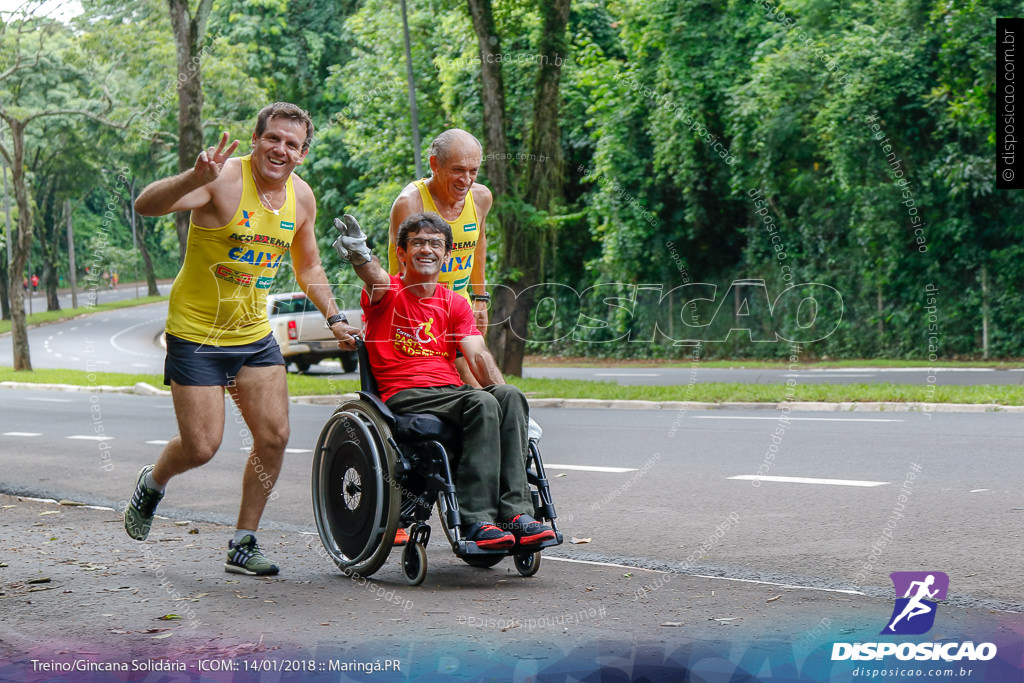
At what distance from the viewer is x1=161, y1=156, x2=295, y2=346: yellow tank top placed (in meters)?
5.37

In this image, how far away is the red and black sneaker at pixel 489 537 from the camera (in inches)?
194

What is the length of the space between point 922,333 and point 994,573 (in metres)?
20.5

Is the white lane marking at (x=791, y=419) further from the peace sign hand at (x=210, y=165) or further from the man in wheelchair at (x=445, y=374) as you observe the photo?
the peace sign hand at (x=210, y=165)

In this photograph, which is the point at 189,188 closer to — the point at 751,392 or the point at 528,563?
the point at 528,563

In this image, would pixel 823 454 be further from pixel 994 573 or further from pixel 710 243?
pixel 710 243

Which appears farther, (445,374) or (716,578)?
(445,374)

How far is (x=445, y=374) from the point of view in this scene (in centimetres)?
552

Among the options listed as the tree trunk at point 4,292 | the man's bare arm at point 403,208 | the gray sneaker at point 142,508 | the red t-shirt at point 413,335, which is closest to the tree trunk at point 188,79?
the man's bare arm at point 403,208

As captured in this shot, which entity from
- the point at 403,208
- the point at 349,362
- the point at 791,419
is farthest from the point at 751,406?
the point at 349,362

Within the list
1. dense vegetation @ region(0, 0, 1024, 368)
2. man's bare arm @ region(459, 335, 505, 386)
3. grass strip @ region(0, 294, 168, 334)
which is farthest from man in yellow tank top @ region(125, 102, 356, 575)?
grass strip @ region(0, 294, 168, 334)

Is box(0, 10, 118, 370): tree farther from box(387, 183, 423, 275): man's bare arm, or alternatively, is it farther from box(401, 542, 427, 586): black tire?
box(401, 542, 427, 586): black tire

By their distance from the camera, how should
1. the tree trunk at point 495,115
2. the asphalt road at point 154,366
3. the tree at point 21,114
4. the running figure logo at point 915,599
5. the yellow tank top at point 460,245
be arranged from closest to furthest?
the running figure logo at point 915,599 < the yellow tank top at point 460,245 < the tree trunk at point 495,115 < the asphalt road at point 154,366 < the tree at point 21,114

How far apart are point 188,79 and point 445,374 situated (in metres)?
17.7

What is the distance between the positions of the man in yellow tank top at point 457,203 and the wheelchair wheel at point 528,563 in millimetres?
842
